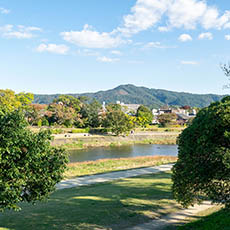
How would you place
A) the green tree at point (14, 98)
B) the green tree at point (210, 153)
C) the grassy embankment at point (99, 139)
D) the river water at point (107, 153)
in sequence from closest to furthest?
the green tree at point (210, 153)
the river water at point (107, 153)
the grassy embankment at point (99, 139)
the green tree at point (14, 98)

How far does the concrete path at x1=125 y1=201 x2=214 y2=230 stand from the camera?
32.1ft

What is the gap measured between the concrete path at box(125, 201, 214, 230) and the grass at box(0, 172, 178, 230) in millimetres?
342

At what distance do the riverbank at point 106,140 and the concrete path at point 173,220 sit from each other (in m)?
34.9

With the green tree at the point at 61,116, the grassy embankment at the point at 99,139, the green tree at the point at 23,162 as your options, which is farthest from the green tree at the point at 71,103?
the green tree at the point at 23,162

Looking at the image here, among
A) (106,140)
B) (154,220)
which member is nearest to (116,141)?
(106,140)

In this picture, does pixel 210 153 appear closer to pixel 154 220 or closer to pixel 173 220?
pixel 173 220

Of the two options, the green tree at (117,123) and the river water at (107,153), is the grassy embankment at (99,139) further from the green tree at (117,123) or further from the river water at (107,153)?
the river water at (107,153)

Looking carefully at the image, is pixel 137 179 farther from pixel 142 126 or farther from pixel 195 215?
pixel 142 126

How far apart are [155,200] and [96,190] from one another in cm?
325

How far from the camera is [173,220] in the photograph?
10508 mm

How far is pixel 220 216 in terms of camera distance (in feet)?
31.8

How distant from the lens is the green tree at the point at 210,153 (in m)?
7.59

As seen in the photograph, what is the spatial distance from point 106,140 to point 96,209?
4147cm

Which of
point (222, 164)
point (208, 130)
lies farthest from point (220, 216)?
point (208, 130)
